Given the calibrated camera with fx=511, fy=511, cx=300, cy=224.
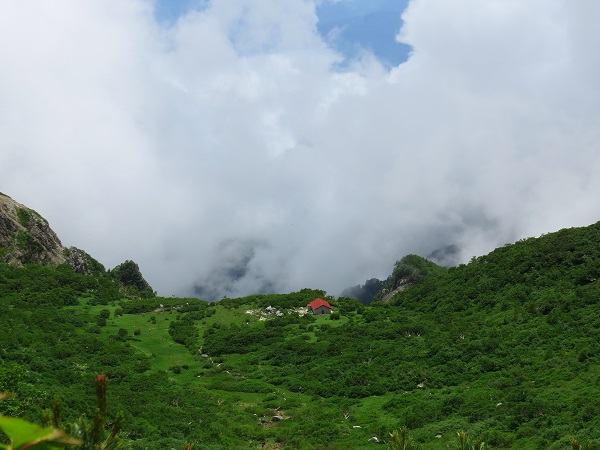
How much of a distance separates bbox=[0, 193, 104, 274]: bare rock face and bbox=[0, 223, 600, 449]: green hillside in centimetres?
414

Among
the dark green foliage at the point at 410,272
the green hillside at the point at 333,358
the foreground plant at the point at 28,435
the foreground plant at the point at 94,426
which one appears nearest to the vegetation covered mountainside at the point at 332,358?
the green hillside at the point at 333,358

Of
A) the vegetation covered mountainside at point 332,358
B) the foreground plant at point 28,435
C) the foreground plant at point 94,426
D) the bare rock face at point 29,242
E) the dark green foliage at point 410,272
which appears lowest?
the foreground plant at point 28,435

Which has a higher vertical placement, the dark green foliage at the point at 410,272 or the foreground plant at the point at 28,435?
the dark green foliage at the point at 410,272

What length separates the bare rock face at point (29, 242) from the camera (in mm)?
71562

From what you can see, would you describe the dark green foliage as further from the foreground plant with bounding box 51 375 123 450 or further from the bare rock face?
the foreground plant with bounding box 51 375 123 450

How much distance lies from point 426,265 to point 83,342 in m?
70.5

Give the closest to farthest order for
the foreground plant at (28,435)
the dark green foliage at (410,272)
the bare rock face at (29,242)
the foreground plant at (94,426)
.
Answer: the foreground plant at (28,435), the foreground plant at (94,426), the bare rock face at (29,242), the dark green foliage at (410,272)

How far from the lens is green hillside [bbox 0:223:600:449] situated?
2898cm

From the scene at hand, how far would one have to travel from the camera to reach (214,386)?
4241 cm

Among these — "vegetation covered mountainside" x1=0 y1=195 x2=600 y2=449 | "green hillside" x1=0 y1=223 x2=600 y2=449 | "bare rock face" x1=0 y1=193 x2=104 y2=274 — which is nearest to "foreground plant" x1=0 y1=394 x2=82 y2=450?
"green hillside" x1=0 y1=223 x2=600 y2=449

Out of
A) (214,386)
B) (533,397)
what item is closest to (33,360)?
(214,386)

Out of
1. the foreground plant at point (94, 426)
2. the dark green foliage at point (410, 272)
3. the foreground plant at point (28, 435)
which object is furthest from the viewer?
the dark green foliage at point (410, 272)

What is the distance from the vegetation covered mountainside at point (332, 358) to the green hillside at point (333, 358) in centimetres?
16

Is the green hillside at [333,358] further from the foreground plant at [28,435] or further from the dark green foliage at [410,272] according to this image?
the dark green foliage at [410,272]
